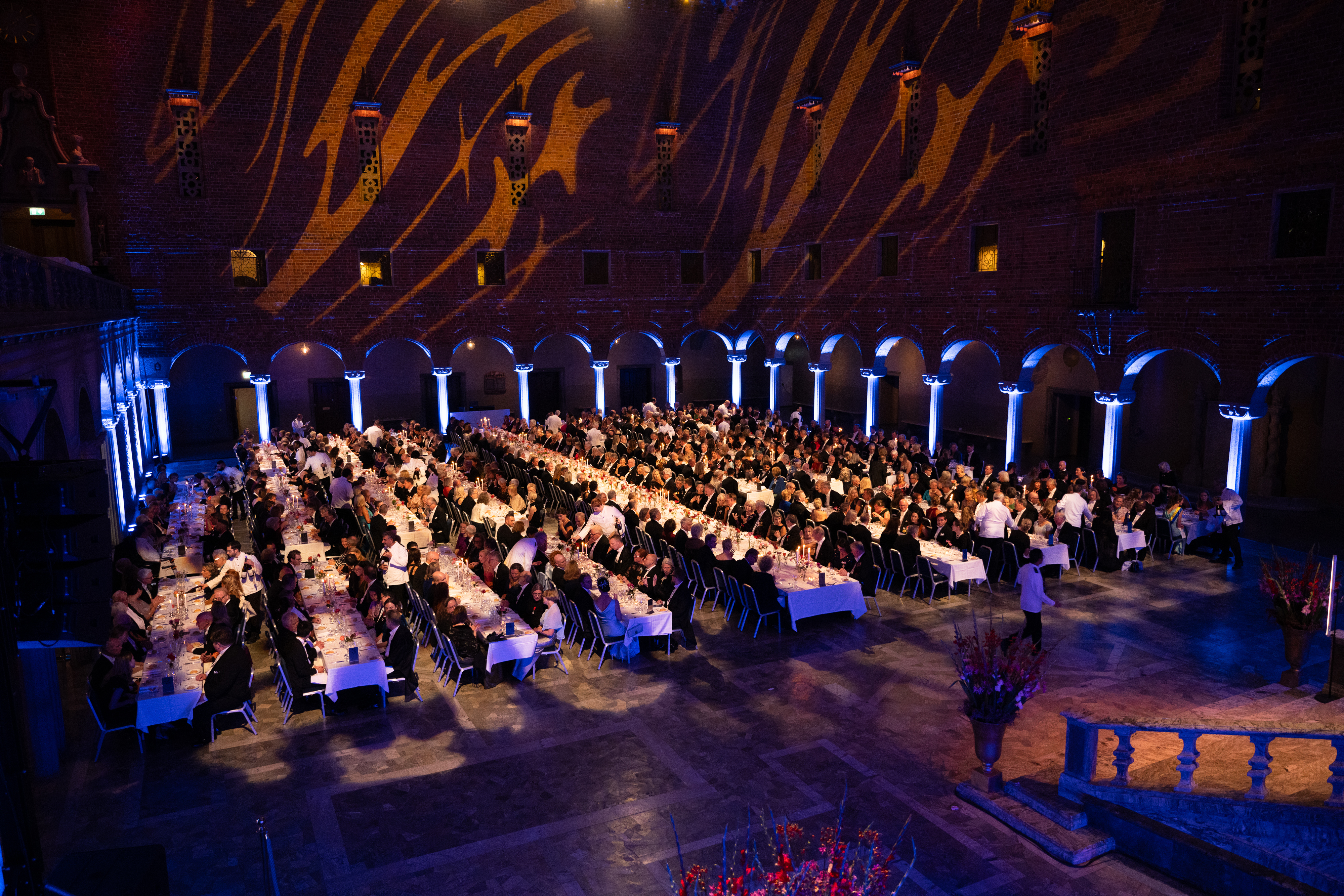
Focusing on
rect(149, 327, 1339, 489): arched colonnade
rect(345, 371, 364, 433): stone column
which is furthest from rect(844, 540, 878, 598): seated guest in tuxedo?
rect(345, 371, 364, 433): stone column

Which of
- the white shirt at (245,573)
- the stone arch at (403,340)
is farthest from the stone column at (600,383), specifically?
the white shirt at (245,573)

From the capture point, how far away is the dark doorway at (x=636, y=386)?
34.6 meters

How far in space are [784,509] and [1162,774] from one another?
327 inches

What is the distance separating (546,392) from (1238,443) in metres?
22.9

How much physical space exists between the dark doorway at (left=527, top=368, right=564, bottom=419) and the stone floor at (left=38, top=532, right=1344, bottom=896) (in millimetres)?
21985

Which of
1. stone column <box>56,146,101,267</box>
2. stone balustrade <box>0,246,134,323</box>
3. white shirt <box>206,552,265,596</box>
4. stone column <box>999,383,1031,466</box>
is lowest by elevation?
white shirt <box>206,552,265,596</box>

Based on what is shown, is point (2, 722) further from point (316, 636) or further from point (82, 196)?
point (82, 196)

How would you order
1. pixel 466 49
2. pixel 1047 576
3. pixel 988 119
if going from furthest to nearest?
pixel 466 49
pixel 988 119
pixel 1047 576

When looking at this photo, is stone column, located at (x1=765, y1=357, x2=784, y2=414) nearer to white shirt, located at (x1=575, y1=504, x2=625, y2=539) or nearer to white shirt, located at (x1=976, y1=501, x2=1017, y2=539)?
white shirt, located at (x1=575, y1=504, x2=625, y2=539)

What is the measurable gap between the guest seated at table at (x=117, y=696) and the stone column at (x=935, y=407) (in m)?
18.6

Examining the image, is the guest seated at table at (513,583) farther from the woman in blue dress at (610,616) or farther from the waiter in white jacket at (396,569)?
the waiter in white jacket at (396,569)

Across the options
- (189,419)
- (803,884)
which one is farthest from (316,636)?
(189,419)

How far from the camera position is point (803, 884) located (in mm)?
3889

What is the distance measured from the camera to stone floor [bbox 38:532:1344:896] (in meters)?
7.34
